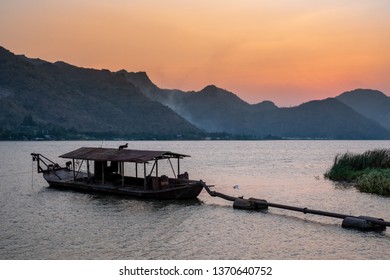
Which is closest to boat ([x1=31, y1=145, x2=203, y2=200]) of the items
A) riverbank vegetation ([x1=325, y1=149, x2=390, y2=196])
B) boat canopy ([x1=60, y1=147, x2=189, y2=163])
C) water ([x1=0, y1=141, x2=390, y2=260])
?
boat canopy ([x1=60, y1=147, x2=189, y2=163])

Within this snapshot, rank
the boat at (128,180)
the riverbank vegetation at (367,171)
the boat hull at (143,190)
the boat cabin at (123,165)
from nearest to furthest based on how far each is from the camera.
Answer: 1. the boat hull at (143,190)
2. the boat at (128,180)
3. the boat cabin at (123,165)
4. the riverbank vegetation at (367,171)

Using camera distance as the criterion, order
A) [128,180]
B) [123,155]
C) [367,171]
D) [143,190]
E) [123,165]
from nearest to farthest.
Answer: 1. [143,190]
2. [123,165]
3. [123,155]
4. [128,180]
5. [367,171]

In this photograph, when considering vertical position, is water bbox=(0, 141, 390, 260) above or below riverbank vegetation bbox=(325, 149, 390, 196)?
below

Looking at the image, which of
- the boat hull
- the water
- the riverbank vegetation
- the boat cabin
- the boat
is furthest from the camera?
the riverbank vegetation

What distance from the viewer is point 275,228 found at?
84.8 ft

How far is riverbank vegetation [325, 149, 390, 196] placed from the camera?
36.7 m

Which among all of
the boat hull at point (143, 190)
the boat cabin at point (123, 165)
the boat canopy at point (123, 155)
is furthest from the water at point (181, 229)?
the boat canopy at point (123, 155)

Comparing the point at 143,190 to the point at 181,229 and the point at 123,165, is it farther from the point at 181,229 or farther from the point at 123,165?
the point at 181,229

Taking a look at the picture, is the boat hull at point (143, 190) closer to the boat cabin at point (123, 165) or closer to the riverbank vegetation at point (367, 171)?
the boat cabin at point (123, 165)

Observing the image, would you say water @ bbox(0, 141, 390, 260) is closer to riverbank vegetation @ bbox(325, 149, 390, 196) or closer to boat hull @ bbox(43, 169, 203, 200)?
boat hull @ bbox(43, 169, 203, 200)

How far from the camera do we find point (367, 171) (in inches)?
1672

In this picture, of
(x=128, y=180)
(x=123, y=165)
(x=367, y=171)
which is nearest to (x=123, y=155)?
(x=123, y=165)

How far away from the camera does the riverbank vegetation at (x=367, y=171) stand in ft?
120

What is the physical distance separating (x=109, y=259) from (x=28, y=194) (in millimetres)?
23348
